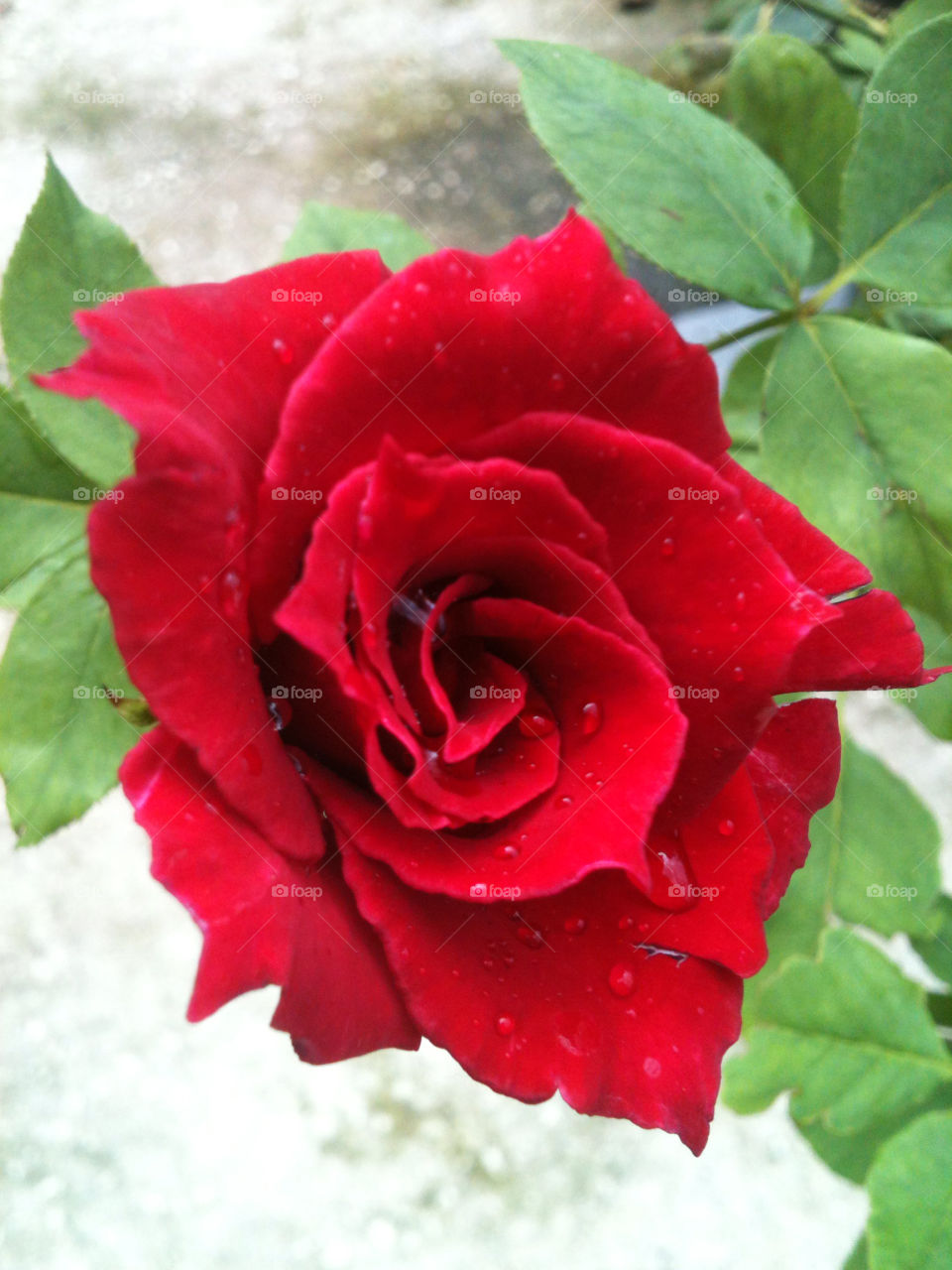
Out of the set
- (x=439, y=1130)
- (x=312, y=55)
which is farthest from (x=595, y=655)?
(x=312, y=55)

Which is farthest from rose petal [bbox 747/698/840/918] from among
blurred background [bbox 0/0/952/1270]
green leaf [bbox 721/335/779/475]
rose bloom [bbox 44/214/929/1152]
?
blurred background [bbox 0/0/952/1270]

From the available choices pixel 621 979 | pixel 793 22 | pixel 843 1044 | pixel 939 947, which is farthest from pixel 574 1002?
pixel 793 22

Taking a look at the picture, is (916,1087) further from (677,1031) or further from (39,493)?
(39,493)

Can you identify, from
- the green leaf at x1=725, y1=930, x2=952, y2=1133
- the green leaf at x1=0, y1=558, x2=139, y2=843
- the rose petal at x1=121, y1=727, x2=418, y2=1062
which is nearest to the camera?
the rose petal at x1=121, y1=727, x2=418, y2=1062

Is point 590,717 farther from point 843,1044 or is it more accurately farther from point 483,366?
point 843,1044

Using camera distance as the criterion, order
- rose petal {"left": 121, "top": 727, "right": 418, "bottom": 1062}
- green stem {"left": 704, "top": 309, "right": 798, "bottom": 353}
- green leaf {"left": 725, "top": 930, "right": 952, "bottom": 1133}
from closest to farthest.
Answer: rose petal {"left": 121, "top": 727, "right": 418, "bottom": 1062}
green stem {"left": 704, "top": 309, "right": 798, "bottom": 353}
green leaf {"left": 725, "top": 930, "right": 952, "bottom": 1133}

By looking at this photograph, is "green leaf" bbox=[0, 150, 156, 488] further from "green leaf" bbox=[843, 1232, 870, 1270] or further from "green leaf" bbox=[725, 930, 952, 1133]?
"green leaf" bbox=[843, 1232, 870, 1270]
